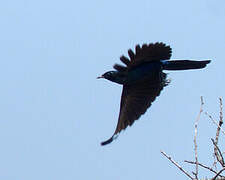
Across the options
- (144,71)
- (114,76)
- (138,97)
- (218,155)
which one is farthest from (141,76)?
(218,155)

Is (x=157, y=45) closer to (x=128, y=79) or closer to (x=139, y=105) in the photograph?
(x=128, y=79)

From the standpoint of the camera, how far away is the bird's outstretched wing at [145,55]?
489 cm

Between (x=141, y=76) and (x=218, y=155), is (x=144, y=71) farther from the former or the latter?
(x=218, y=155)

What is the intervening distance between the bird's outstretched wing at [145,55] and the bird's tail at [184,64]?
38 cm

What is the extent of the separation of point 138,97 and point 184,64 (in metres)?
0.58

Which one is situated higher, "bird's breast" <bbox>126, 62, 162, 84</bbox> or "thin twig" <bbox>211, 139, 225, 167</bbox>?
"bird's breast" <bbox>126, 62, 162, 84</bbox>

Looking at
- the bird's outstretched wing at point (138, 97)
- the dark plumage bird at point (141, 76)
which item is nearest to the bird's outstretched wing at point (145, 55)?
the dark plumage bird at point (141, 76)

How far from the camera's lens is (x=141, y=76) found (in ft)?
17.5

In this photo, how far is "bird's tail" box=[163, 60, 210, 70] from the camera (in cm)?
538

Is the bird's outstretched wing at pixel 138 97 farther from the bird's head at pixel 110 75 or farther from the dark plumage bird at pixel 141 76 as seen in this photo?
the bird's head at pixel 110 75

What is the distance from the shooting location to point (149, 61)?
5129 millimetres

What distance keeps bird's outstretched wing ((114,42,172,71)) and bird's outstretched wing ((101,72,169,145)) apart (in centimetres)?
35

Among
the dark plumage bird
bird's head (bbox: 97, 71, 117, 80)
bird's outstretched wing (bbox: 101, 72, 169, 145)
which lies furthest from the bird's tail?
bird's head (bbox: 97, 71, 117, 80)

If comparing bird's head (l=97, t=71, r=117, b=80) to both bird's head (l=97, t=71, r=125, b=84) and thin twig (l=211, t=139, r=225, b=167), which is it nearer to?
bird's head (l=97, t=71, r=125, b=84)
